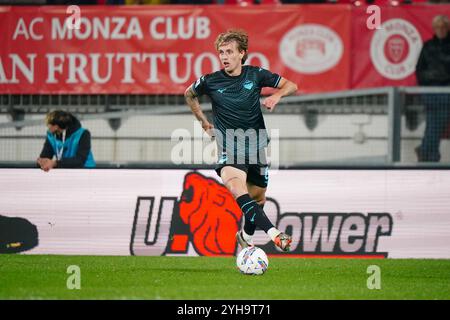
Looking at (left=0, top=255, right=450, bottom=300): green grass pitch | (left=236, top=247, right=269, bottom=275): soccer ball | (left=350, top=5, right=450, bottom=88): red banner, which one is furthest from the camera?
(left=350, top=5, right=450, bottom=88): red banner

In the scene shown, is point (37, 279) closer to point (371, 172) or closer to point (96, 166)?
point (96, 166)

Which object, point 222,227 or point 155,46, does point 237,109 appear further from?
point 155,46

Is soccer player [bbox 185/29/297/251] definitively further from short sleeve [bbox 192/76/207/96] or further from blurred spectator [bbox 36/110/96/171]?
blurred spectator [bbox 36/110/96/171]

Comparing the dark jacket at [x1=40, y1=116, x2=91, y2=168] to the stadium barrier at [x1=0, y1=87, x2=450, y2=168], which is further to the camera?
the stadium barrier at [x1=0, y1=87, x2=450, y2=168]

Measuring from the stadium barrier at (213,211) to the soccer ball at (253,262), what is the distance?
8.71 feet

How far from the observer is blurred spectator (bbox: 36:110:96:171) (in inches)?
549

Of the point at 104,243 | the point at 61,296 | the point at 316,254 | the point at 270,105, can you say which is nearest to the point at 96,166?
the point at 104,243

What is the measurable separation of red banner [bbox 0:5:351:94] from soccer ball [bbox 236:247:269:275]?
5.85m

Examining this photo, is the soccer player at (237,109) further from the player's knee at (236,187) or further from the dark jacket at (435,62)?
the dark jacket at (435,62)

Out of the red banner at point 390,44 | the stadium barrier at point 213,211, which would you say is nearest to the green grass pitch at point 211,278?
the stadium barrier at point 213,211

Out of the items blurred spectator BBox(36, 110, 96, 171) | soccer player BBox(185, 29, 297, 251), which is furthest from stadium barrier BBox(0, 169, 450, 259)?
soccer player BBox(185, 29, 297, 251)

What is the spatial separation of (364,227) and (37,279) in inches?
175

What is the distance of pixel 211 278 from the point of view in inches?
410

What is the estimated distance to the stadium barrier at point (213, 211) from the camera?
1316 centimetres
